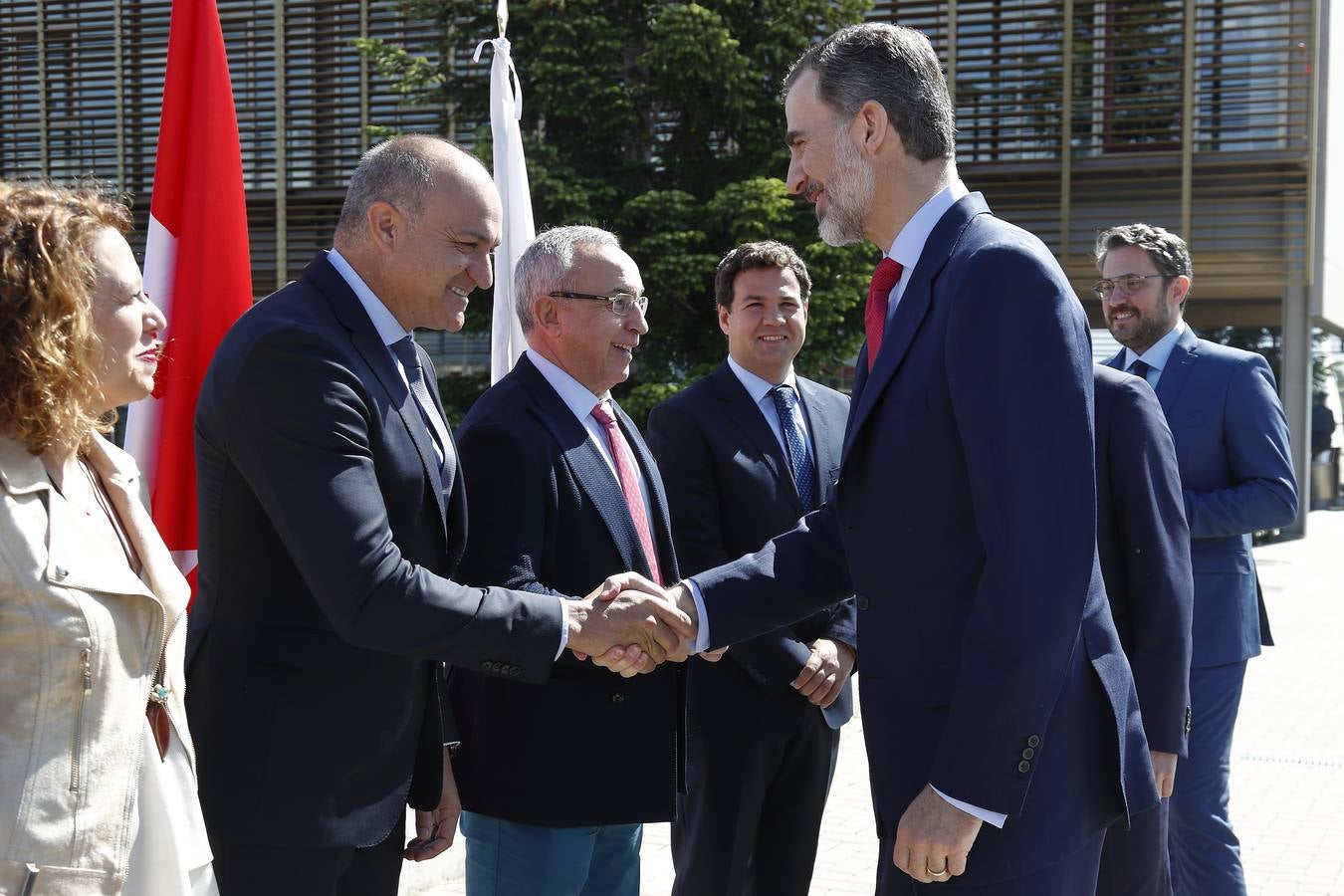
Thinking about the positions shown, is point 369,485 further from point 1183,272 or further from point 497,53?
point 497,53

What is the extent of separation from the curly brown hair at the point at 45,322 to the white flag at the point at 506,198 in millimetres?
3472

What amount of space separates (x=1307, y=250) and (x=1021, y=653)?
52.4ft

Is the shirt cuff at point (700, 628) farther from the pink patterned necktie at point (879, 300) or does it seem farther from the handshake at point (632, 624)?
the pink patterned necktie at point (879, 300)

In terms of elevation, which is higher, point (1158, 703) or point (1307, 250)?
point (1307, 250)

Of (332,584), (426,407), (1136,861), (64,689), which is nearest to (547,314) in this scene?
(426,407)

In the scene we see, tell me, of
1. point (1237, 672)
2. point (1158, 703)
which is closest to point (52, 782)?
point (1158, 703)

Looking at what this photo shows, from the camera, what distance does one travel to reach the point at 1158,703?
3.20 m

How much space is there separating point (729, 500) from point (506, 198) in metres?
2.28

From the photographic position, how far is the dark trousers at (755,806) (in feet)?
12.7

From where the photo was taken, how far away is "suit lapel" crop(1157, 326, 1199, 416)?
4.46 meters

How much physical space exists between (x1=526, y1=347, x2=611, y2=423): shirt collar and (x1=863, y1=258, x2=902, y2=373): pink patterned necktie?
953 millimetres

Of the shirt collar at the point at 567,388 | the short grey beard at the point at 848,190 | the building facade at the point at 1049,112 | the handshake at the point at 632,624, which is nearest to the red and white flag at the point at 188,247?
the shirt collar at the point at 567,388

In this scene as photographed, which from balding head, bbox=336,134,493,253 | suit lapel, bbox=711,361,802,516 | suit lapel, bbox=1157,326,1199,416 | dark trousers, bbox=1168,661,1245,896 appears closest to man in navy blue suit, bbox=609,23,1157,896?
balding head, bbox=336,134,493,253

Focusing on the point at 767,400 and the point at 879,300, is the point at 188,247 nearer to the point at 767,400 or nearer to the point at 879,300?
the point at 767,400
